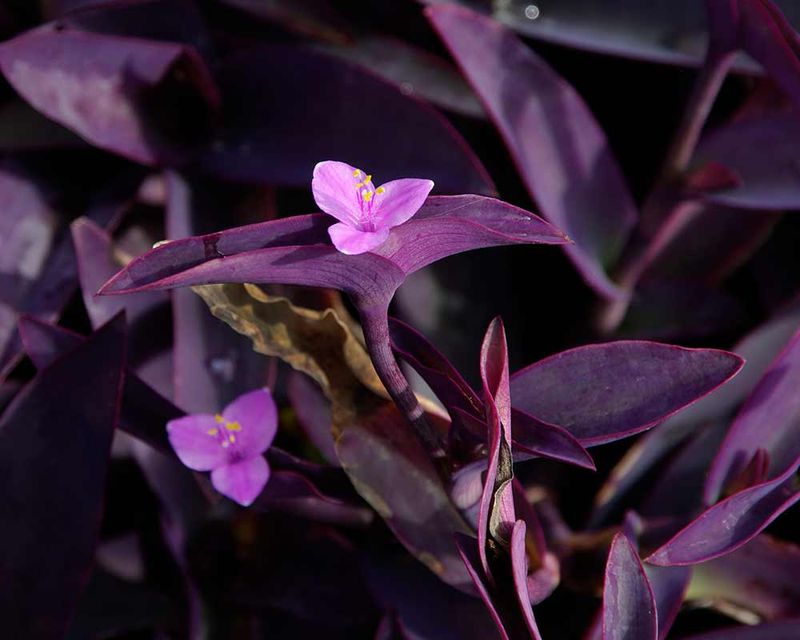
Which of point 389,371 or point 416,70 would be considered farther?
point 416,70

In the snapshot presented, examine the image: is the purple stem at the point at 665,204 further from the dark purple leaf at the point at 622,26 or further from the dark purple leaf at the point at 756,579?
the dark purple leaf at the point at 756,579

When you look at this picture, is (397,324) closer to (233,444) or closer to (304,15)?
(233,444)

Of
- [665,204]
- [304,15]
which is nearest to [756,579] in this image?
[665,204]

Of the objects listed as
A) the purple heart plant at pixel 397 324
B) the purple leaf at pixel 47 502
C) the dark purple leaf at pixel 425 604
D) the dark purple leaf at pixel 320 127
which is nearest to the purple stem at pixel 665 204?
the purple heart plant at pixel 397 324

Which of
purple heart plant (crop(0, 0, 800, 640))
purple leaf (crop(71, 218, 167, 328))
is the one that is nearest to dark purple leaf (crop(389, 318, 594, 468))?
purple heart plant (crop(0, 0, 800, 640))

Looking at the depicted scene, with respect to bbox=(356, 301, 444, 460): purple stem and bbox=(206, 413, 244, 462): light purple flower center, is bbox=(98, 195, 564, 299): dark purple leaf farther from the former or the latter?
bbox=(206, 413, 244, 462): light purple flower center

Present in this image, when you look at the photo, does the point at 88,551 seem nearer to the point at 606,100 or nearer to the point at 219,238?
the point at 219,238

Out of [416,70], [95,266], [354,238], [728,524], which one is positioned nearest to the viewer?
[354,238]

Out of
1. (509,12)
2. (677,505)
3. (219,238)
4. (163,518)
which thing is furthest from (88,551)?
(509,12)
